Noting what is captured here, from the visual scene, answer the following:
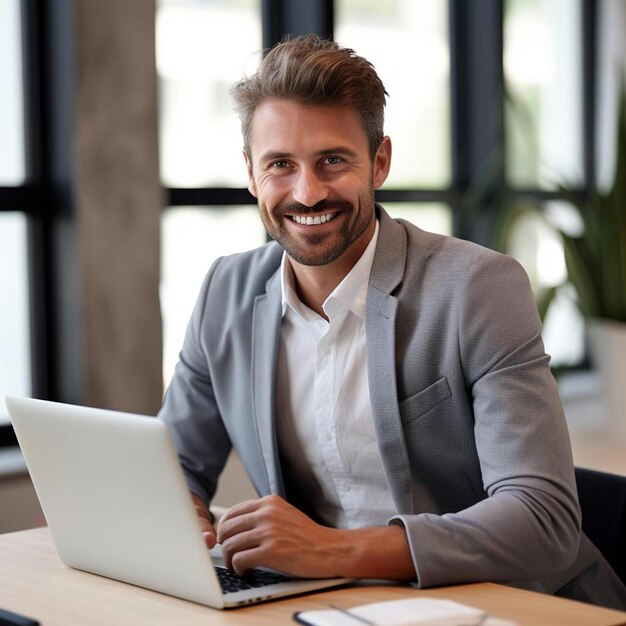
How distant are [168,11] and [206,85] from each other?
0.29 metres

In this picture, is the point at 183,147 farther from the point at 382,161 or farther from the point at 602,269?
the point at 382,161

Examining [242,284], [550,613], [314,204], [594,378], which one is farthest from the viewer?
[594,378]

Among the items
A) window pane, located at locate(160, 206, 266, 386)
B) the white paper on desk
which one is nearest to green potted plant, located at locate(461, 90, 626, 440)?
window pane, located at locate(160, 206, 266, 386)

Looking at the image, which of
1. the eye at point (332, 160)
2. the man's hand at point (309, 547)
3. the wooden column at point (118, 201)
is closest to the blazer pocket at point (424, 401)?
the man's hand at point (309, 547)

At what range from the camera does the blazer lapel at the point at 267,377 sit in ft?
6.62

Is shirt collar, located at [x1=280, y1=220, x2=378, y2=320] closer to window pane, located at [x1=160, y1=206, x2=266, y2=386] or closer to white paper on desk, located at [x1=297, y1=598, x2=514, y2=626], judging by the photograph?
white paper on desk, located at [x1=297, y1=598, x2=514, y2=626]

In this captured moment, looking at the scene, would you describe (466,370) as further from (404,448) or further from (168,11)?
(168,11)

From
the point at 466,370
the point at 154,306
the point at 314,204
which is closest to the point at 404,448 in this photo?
the point at 466,370

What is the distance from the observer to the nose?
195 cm

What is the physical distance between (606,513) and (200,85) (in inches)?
103

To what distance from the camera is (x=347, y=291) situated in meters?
1.99

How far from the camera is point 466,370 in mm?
1845

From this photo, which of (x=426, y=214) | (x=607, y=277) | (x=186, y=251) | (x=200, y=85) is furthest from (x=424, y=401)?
(x=426, y=214)

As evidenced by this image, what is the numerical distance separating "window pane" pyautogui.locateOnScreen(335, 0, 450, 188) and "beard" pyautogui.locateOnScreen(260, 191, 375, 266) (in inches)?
108
